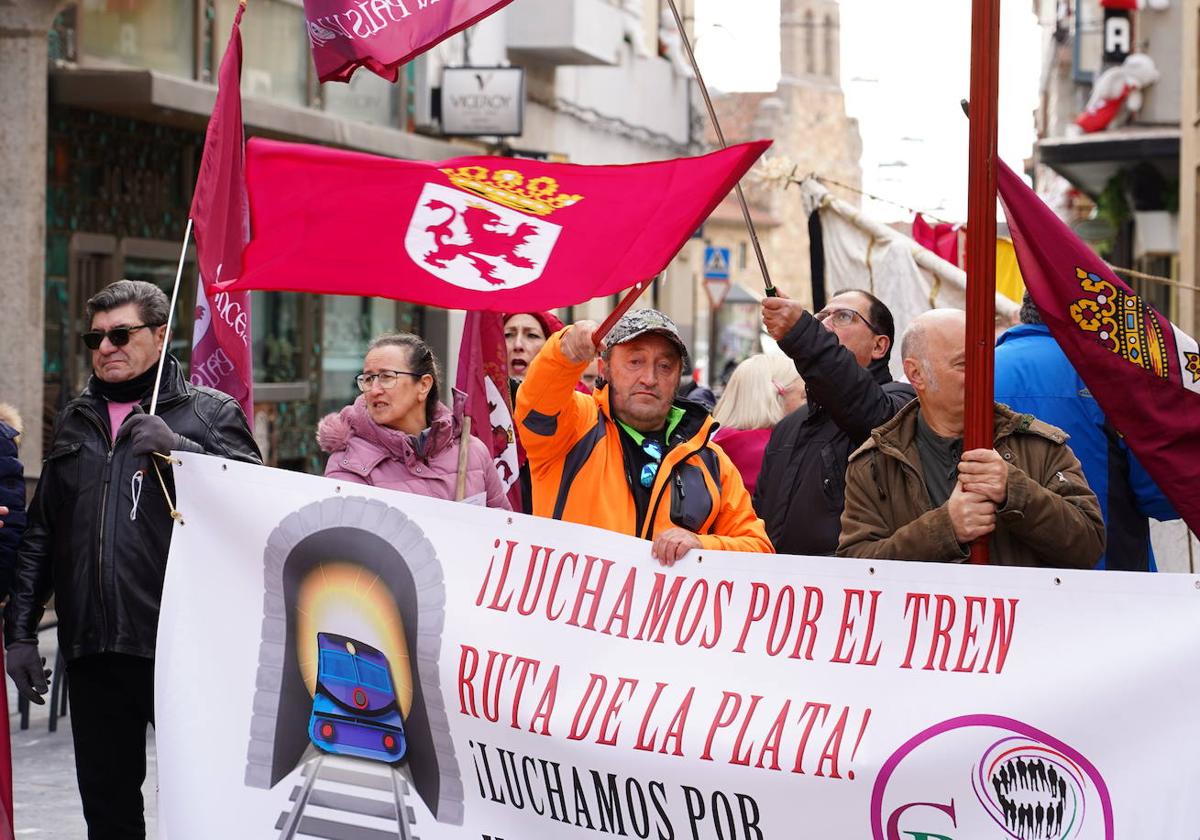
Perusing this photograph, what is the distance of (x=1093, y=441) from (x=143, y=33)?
10460 millimetres

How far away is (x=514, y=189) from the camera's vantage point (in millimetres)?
4930

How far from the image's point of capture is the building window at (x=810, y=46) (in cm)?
11831

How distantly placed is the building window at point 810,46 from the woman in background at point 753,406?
11269 cm

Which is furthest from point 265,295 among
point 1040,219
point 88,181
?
point 1040,219

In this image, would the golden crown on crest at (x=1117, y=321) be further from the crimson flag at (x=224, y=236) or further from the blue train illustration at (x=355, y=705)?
the crimson flag at (x=224, y=236)

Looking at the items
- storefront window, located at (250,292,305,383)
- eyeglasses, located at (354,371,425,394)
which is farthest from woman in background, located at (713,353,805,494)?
storefront window, located at (250,292,305,383)

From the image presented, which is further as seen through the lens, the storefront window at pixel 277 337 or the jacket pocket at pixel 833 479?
the storefront window at pixel 277 337

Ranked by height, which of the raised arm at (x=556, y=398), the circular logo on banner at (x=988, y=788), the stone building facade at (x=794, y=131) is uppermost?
the stone building facade at (x=794, y=131)

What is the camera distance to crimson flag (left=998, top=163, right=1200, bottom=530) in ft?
14.9

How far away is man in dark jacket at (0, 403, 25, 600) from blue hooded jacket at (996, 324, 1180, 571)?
114 inches

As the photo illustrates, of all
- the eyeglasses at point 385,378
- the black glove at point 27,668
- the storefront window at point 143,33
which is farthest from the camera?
the storefront window at point 143,33

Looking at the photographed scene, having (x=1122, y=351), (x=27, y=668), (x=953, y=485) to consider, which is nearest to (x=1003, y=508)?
(x=953, y=485)

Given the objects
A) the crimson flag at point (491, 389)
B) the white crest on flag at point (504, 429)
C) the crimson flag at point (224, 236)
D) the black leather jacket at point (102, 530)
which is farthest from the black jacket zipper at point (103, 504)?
the white crest on flag at point (504, 429)

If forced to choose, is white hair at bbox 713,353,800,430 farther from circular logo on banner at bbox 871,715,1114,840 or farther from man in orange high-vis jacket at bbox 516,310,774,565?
circular logo on banner at bbox 871,715,1114,840
